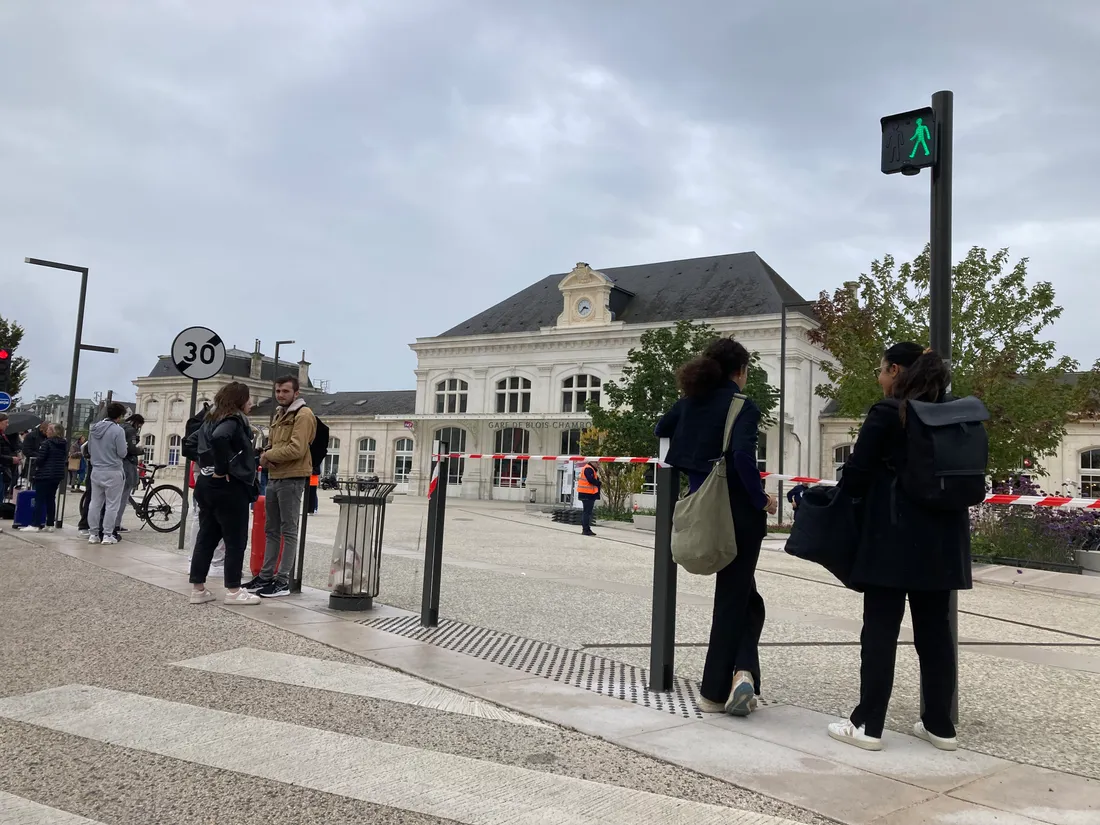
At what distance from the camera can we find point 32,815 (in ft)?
9.24

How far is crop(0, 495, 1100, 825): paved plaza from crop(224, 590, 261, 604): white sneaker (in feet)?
0.45

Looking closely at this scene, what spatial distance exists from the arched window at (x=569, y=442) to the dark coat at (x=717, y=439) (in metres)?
39.9

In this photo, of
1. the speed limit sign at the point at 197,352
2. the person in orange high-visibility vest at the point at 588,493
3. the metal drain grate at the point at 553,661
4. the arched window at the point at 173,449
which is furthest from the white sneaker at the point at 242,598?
the arched window at the point at 173,449

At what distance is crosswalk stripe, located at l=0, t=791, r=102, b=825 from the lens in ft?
9.08

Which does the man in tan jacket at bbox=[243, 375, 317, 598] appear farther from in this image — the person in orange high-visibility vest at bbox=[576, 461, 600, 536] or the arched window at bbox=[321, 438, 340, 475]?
the arched window at bbox=[321, 438, 340, 475]

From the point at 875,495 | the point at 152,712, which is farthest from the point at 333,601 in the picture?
the point at 875,495

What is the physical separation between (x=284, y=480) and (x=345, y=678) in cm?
299

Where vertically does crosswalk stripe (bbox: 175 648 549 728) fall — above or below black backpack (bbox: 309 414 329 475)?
below

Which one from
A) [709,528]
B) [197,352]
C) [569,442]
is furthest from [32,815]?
[569,442]

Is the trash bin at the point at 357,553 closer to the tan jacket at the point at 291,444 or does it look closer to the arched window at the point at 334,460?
the tan jacket at the point at 291,444

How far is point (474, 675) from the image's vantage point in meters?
4.82

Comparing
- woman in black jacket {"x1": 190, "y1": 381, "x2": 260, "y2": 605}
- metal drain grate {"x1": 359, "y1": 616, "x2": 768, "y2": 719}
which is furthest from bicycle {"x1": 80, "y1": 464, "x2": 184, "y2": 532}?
metal drain grate {"x1": 359, "y1": 616, "x2": 768, "y2": 719}

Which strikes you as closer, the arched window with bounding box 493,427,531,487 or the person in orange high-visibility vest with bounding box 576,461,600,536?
the person in orange high-visibility vest with bounding box 576,461,600,536

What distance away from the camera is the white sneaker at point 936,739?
3.73 meters
